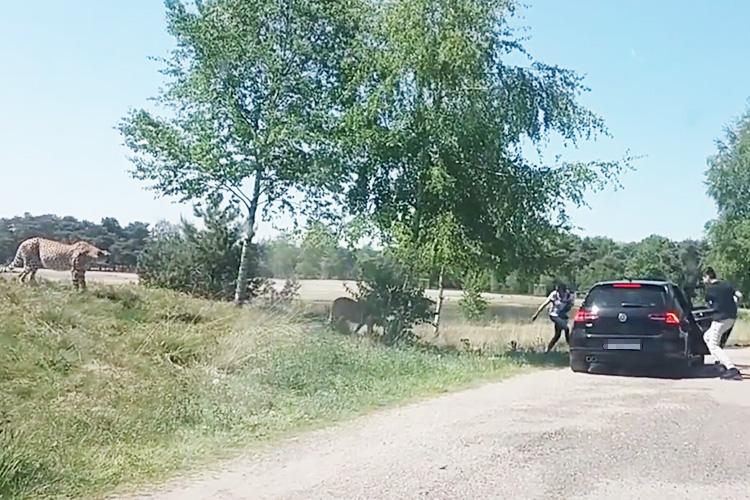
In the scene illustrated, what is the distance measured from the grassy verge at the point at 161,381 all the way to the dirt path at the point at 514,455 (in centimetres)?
82

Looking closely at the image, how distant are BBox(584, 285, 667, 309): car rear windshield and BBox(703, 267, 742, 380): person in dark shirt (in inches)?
33.4

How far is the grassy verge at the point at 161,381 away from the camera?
827 cm

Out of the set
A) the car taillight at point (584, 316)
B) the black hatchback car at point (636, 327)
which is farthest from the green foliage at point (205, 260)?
the black hatchback car at point (636, 327)

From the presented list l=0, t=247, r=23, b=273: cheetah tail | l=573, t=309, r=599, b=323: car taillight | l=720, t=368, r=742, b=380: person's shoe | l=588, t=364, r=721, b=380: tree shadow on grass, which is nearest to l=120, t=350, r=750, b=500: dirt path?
l=720, t=368, r=742, b=380: person's shoe

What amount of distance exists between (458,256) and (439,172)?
2.03 meters

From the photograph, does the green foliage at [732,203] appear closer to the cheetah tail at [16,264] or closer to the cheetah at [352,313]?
the cheetah at [352,313]

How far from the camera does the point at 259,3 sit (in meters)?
24.5

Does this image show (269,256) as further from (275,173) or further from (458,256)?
(458,256)

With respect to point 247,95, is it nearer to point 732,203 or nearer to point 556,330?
point 556,330

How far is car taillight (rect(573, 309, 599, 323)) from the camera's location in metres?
16.1

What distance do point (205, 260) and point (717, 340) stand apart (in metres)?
19.8

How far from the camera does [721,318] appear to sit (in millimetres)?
15547

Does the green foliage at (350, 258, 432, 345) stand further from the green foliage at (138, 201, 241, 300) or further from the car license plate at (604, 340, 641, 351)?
the green foliage at (138, 201, 241, 300)

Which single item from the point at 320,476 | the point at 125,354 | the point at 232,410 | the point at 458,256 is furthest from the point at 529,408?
the point at 458,256
